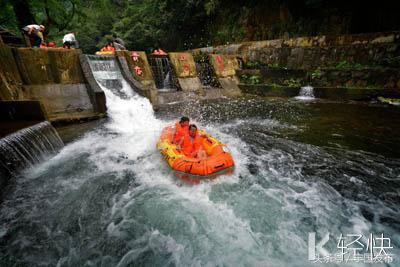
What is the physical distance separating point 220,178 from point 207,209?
2.92 ft

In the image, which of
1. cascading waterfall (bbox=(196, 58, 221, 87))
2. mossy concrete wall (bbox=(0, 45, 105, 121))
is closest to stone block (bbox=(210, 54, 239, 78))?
cascading waterfall (bbox=(196, 58, 221, 87))

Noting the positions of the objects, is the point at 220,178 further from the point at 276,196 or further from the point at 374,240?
the point at 374,240

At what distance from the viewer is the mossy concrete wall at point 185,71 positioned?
13742mm

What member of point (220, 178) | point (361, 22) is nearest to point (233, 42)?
point (361, 22)

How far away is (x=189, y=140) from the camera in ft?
17.8

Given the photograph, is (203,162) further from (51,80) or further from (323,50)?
(323,50)

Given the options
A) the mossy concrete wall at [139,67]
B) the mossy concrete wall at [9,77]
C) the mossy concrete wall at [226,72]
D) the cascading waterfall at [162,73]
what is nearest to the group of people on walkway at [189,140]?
the mossy concrete wall at [9,77]

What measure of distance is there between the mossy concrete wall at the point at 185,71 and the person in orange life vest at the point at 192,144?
8.41m

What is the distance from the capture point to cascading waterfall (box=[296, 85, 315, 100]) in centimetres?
1240

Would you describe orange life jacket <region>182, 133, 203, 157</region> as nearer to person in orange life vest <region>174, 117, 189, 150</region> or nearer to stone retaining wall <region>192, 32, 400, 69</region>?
person in orange life vest <region>174, 117, 189, 150</region>

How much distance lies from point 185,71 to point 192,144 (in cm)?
961

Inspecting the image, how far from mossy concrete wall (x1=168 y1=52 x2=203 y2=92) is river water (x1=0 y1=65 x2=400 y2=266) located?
24.0 feet

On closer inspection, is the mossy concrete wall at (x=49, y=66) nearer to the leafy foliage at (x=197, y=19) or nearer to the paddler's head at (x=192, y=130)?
the leafy foliage at (x=197, y=19)

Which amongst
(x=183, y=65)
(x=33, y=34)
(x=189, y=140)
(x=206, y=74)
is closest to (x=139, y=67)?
(x=183, y=65)
